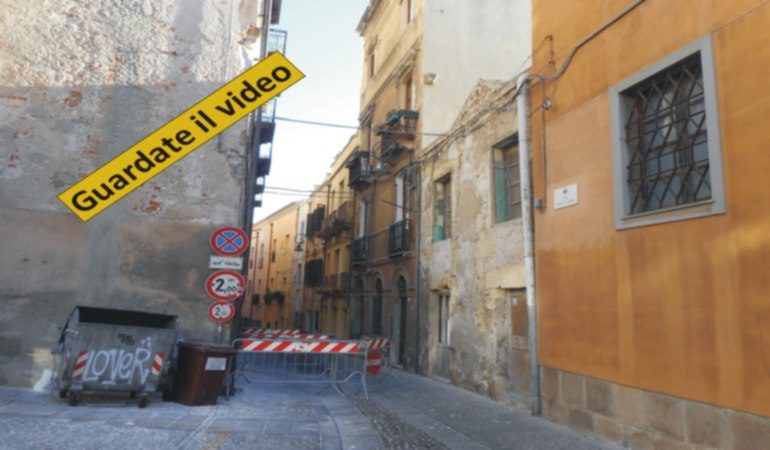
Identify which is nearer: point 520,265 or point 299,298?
point 520,265

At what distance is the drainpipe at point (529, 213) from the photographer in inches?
329

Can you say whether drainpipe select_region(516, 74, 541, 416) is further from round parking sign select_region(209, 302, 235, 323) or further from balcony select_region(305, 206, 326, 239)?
balcony select_region(305, 206, 326, 239)

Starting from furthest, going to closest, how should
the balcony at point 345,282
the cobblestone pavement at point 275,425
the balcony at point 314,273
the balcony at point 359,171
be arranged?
the balcony at point 314,273 < the balcony at point 345,282 < the balcony at point 359,171 < the cobblestone pavement at point 275,425

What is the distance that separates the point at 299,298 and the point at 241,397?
2489 cm

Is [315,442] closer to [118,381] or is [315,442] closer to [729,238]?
[118,381]

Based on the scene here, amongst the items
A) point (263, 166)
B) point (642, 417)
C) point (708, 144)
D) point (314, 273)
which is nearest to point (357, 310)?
point (263, 166)

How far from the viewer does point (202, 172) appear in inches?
384

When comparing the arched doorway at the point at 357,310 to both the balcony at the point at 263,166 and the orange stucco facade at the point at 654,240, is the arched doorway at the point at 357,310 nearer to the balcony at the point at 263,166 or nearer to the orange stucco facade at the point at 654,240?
the balcony at the point at 263,166

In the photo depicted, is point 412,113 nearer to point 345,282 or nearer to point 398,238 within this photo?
point 398,238

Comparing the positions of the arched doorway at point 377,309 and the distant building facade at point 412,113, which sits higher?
the distant building facade at point 412,113

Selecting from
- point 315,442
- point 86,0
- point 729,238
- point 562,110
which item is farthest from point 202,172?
point 729,238

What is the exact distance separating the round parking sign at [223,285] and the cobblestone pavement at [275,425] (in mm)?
1604

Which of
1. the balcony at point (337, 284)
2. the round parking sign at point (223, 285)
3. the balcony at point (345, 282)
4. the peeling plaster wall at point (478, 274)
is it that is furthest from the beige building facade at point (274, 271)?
the round parking sign at point (223, 285)

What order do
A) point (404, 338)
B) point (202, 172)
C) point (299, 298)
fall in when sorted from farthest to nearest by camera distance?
point (299, 298) → point (404, 338) → point (202, 172)
